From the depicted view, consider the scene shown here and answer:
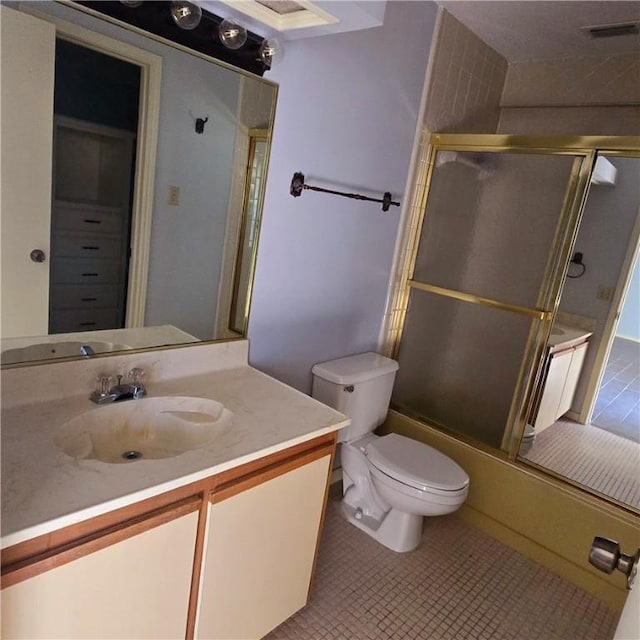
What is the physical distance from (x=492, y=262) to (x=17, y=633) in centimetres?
232

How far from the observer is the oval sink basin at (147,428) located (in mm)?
1302

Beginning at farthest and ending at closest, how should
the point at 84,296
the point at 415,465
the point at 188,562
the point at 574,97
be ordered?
the point at 574,97, the point at 415,465, the point at 84,296, the point at 188,562

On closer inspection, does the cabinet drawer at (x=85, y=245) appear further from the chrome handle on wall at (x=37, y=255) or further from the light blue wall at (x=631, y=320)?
the light blue wall at (x=631, y=320)

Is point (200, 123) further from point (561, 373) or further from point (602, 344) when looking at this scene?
point (602, 344)

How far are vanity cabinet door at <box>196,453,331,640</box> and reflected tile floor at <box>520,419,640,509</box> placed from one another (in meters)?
1.36

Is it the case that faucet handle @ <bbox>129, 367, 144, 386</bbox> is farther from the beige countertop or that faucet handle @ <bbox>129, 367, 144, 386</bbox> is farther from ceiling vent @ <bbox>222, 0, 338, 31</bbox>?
ceiling vent @ <bbox>222, 0, 338, 31</bbox>

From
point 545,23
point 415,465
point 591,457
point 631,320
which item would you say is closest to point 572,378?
point 591,457

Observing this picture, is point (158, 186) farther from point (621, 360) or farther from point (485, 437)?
point (621, 360)

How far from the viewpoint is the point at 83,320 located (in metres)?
1.41

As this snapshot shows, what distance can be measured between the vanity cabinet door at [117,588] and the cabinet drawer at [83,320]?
631 mm

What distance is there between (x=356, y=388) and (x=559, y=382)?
151cm

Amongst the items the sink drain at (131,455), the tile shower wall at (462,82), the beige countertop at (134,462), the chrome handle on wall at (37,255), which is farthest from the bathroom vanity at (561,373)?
the chrome handle on wall at (37,255)

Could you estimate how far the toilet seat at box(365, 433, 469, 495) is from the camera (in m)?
1.93

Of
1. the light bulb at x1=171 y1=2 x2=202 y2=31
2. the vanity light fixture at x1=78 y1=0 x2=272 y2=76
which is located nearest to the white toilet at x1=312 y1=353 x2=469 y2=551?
the vanity light fixture at x1=78 y1=0 x2=272 y2=76
